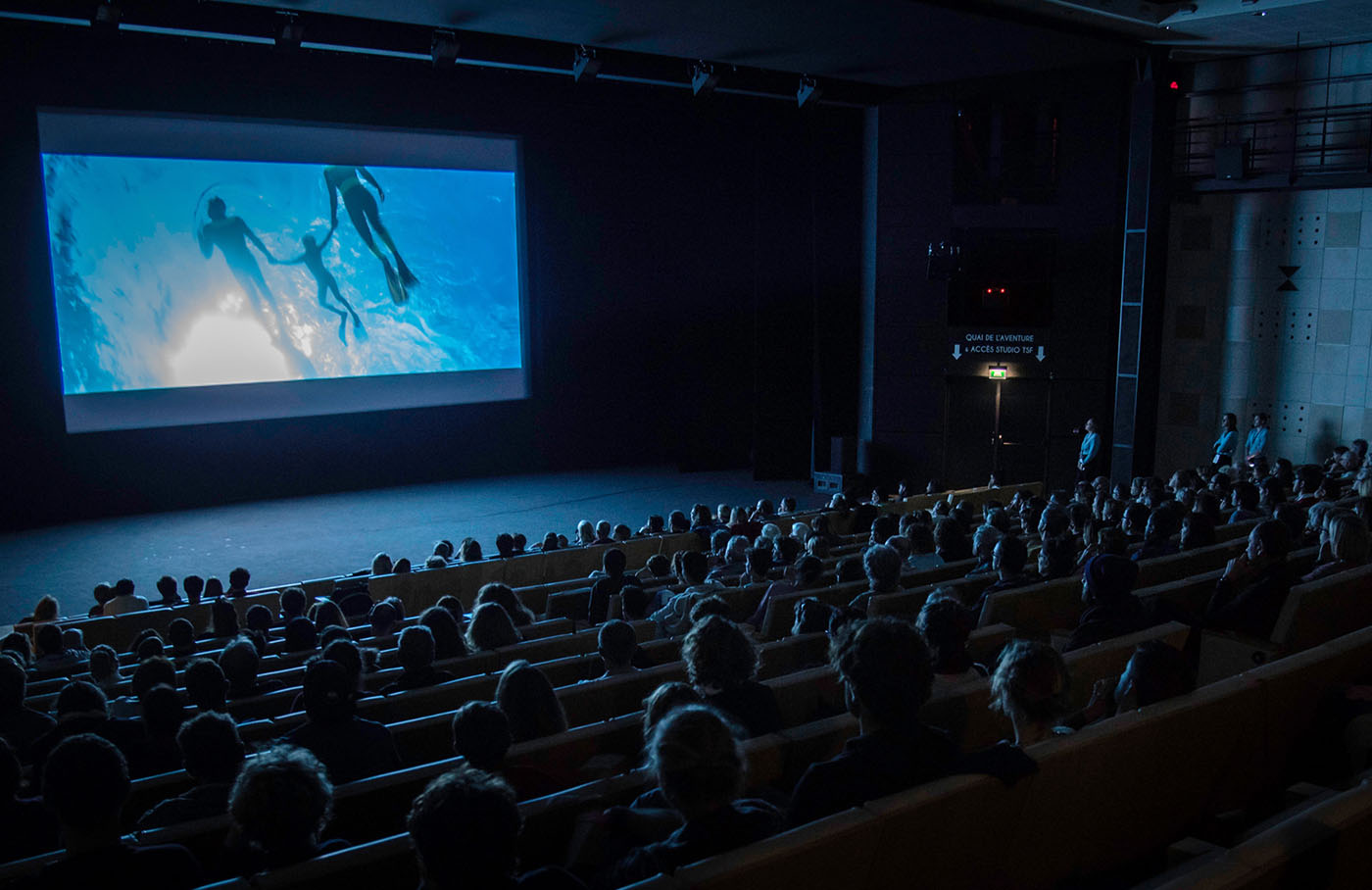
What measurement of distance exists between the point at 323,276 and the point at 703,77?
220 inches

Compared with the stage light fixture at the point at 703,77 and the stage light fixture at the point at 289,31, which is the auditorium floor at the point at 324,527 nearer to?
the stage light fixture at the point at 289,31

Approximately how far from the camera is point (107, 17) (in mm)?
9023

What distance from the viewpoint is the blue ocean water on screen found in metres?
12.5

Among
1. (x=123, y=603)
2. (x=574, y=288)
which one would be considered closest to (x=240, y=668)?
(x=123, y=603)

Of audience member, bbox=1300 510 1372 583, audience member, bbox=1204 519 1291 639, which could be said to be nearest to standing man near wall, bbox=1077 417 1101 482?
audience member, bbox=1300 510 1372 583

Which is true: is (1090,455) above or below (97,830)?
below

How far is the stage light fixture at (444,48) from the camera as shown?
10656 millimetres

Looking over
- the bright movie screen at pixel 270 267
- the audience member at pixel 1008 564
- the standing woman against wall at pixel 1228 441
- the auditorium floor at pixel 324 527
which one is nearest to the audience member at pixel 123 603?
the auditorium floor at pixel 324 527

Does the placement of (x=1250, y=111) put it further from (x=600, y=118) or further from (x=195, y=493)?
(x=195, y=493)

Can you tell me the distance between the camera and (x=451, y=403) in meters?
15.4

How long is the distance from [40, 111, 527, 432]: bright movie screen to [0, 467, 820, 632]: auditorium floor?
4.39 feet

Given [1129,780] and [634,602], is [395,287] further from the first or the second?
[1129,780]

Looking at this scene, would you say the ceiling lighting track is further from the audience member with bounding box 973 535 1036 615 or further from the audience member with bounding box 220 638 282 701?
the audience member with bounding box 973 535 1036 615

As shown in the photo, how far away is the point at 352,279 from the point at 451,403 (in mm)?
2380
